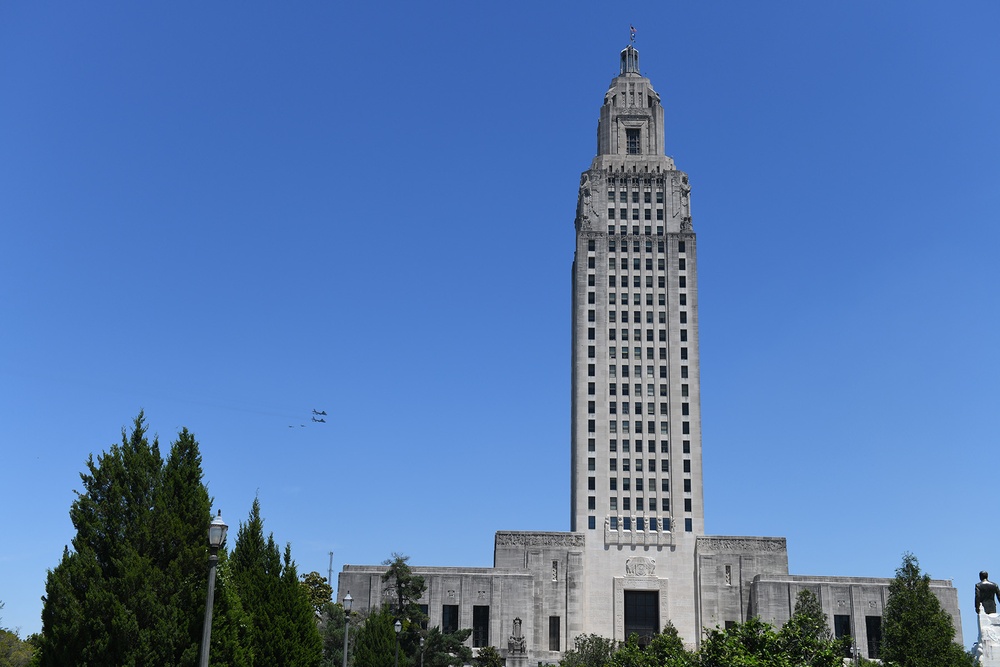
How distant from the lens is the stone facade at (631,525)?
95.2 metres

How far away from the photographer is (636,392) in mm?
102188

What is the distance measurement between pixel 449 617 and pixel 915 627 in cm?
4583

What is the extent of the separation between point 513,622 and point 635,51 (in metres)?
60.9

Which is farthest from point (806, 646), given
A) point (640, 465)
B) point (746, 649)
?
point (640, 465)

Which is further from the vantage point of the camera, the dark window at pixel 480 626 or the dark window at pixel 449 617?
the dark window at pixel 449 617

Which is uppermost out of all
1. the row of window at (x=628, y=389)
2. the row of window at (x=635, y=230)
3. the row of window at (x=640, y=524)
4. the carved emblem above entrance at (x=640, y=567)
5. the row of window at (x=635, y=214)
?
the row of window at (x=635, y=214)

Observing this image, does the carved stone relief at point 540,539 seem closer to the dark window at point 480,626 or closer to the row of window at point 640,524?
the row of window at point 640,524

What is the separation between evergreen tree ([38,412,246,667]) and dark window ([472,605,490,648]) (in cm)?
6469

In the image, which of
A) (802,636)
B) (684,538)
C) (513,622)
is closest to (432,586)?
(513,622)

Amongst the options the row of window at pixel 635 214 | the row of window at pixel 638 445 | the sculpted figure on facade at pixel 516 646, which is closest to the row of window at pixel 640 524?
the row of window at pixel 638 445

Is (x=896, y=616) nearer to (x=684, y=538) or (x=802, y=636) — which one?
(x=802, y=636)

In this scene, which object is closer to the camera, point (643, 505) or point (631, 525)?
point (631, 525)

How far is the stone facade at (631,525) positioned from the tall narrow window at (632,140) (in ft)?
20.1

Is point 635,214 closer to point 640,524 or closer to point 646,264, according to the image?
point 646,264
